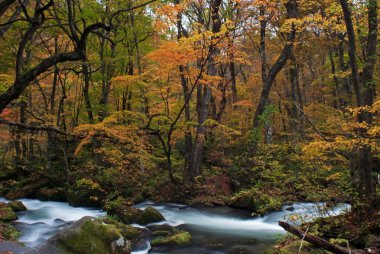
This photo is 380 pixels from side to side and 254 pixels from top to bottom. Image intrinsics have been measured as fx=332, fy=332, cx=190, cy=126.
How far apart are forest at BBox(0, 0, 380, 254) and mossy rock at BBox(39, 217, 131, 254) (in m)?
0.03

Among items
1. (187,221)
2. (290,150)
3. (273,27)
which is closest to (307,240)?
(187,221)

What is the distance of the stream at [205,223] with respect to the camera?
940 cm

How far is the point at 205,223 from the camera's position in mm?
12398

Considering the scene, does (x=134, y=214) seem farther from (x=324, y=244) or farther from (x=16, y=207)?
(x=324, y=244)

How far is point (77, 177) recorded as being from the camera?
1647 centimetres

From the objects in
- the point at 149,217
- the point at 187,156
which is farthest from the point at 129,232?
the point at 187,156

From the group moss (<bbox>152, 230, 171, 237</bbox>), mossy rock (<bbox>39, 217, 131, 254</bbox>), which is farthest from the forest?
moss (<bbox>152, 230, 171, 237</bbox>)

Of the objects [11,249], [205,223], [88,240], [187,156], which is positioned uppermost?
[187,156]

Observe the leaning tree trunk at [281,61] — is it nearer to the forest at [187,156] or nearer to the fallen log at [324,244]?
the forest at [187,156]

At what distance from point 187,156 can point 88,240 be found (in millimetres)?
10282

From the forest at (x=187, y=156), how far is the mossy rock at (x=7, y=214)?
0.05 m

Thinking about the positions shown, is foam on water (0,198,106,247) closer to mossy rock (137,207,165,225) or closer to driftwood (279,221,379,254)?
mossy rock (137,207,165,225)

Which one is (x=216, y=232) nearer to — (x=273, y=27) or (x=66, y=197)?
(x=66, y=197)

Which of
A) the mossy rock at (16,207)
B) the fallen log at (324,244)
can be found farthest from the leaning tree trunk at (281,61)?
the mossy rock at (16,207)
